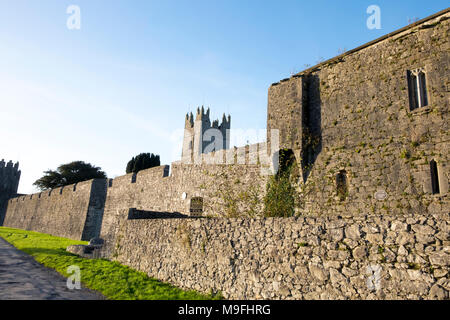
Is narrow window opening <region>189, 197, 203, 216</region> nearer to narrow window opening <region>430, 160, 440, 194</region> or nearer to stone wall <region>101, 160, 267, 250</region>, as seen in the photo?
stone wall <region>101, 160, 267, 250</region>

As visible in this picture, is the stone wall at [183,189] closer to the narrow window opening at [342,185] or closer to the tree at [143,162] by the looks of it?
the narrow window opening at [342,185]

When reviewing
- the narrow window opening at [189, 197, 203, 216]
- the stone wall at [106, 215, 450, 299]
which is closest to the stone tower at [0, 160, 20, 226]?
the narrow window opening at [189, 197, 203, 216]

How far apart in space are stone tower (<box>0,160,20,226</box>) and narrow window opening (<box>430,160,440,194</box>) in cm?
7302

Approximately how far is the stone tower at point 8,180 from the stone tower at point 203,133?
1492 inches

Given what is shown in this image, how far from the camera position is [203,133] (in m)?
57.4

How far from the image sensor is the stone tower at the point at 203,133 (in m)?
56.5

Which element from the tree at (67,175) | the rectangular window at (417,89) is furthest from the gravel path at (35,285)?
the tree at (67,175)

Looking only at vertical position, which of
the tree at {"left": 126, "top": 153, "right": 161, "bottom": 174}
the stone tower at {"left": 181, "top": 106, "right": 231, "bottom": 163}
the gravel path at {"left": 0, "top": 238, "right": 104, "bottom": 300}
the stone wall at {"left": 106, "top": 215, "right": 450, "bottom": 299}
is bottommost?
the gravel path at {"left": 0, "top": 238, "right": 104, "bottom": 300}

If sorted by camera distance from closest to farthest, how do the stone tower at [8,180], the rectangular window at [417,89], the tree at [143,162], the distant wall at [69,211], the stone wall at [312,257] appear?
the stone wall at [312,257]
the rectangular window at [417,89]
the distant wall at [69,211]
the tree at [143,162]
the stone tower at [8,180]

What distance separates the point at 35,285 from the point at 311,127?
32.9ft

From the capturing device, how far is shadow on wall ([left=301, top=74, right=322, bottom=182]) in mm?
11477

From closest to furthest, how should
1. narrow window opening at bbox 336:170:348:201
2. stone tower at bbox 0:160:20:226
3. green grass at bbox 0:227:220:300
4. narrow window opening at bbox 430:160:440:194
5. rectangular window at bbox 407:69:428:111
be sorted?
green grass at bbox 0:227:220:300
narrow window opening at bbox 430:160:440:194
rectangular window at bbox 407:69:428:111
narrow window opening at bbox 336:170:348:201
stone tower at bbox 0:160:20:226

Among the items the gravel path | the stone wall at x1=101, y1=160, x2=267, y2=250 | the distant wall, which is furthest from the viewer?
the distant wall
